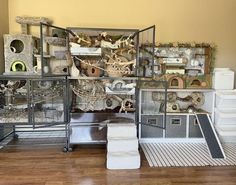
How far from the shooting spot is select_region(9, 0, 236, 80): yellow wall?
3668 mm

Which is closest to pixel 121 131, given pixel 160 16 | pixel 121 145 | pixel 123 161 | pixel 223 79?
pixel 121 145

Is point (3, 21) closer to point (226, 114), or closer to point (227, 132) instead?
point (226, 114)

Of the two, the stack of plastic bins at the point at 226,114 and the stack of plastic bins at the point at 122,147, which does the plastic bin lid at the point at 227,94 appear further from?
the stack of plastic bins at the point at 122,147

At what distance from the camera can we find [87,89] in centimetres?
359

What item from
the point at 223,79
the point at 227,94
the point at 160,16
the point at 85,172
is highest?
the point at 160,16

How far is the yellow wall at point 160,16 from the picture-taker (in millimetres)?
3668

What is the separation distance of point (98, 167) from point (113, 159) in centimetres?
19

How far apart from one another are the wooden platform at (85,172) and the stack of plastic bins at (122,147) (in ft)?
0.28

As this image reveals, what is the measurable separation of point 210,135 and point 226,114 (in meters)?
0.41

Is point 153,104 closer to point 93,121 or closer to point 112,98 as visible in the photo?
point 112,98

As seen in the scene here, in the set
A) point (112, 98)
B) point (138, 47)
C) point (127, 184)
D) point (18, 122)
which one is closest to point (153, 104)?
point (112, 98)

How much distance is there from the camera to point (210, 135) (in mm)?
3355

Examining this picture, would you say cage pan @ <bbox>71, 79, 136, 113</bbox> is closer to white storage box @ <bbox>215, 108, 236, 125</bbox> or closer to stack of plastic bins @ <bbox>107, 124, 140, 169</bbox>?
stack of plastic bins @ <bbox>107, 124, 140, 169</bbox>

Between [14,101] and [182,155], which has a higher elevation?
[14,101]
